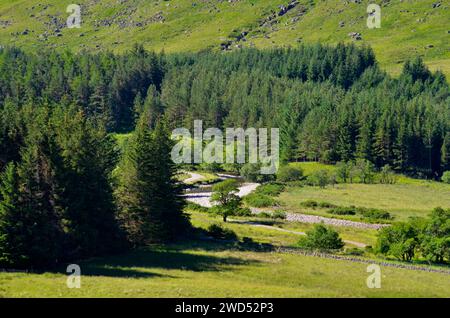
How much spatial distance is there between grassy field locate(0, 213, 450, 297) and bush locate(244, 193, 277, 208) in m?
38.1

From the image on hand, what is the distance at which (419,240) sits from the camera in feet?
224

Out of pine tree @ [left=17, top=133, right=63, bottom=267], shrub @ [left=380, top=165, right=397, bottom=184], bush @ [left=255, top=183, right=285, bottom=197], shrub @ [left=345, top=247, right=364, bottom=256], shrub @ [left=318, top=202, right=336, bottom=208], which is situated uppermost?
pine tree @ [left=17, top=133, right=63, bottom=267]

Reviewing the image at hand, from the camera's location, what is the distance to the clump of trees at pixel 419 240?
214 ft

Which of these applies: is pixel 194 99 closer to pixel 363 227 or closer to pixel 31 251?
pixel 363 227

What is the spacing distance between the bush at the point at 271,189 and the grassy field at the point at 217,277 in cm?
5252

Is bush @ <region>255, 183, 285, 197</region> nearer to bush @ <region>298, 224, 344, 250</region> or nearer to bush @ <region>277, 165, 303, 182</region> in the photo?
bush @ <region>277, 165, 303, 182</region>

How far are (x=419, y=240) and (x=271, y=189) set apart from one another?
5773 cm

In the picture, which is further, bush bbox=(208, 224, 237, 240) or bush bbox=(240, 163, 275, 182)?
bush bbox=(240, 163, 275, 182)

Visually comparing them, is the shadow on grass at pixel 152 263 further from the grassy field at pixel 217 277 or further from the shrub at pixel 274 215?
the shrub at pixel 274 215

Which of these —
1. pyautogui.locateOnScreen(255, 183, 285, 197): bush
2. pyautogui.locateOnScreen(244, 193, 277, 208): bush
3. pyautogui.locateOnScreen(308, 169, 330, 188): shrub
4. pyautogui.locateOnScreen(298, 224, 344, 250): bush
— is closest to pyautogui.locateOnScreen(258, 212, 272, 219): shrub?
pyautogui.locateOnScreen(244, 193, 277, 208): bush

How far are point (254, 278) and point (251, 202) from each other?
58.9 m

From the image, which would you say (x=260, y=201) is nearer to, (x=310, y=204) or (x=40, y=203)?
(x=310, y=204)

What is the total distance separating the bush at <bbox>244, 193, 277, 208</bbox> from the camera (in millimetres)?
108312

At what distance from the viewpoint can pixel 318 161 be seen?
162 m
